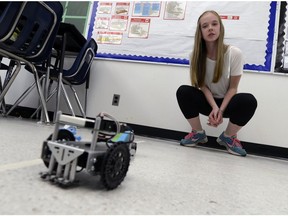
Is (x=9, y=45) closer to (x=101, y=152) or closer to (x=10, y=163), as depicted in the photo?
(x=10, y=163)

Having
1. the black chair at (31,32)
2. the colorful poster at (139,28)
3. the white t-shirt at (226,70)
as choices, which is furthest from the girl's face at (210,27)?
the black chair at (31,32)

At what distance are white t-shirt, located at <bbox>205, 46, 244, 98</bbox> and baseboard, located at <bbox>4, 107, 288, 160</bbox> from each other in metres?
0.49

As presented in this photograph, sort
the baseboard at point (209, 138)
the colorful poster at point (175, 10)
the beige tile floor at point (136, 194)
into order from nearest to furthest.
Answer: the beige tile floor at point (136, 194), the baseboard at point (209, 138), the colorful poster at point (175, 10)

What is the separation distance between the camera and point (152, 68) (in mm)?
2230

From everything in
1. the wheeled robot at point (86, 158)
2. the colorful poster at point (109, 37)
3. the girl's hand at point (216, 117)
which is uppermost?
the colorful poster at point (109, 37)

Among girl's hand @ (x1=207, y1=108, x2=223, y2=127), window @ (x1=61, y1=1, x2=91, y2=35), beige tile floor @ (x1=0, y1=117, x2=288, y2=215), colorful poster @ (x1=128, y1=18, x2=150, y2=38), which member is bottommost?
beige tile floor @ (x1=0, y1=117, x2=288, y2=215)

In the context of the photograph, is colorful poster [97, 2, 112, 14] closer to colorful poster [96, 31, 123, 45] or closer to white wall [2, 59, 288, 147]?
colorful poster [96, 31, 123, 45]

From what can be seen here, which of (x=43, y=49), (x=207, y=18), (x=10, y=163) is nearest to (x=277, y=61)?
(x=207, y=18)

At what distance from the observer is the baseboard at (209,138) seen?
1.84 m

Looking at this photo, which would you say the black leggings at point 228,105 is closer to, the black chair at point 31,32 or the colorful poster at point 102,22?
the black chair at point 31,32

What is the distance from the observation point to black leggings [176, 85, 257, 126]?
59.2 inches

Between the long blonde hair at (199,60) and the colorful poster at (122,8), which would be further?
the colorful poster at (122,8)

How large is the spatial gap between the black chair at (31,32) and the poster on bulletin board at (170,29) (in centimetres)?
88

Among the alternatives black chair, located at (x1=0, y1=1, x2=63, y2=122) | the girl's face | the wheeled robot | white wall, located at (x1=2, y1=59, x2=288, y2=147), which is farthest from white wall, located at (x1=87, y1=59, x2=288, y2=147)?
the wheeled robot
